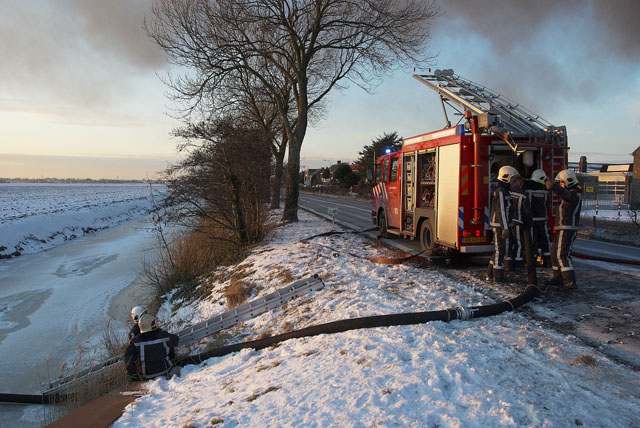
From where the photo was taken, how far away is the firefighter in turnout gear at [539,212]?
645 centimetres

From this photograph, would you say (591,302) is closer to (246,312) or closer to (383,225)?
(246,312)

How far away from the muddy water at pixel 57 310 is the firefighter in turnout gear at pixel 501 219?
22.7 ft

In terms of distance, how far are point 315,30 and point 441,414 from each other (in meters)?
15.2

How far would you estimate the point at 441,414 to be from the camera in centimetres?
310

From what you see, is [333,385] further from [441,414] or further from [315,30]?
[315,30]

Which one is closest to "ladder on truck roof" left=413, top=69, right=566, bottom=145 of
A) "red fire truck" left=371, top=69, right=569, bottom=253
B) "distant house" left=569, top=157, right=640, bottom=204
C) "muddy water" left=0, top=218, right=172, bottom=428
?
"red fire truck" left=371, top=69, right=569, bottom=253

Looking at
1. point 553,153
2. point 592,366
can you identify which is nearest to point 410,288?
point 592,366

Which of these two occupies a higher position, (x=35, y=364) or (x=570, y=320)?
(x=570, y=320)

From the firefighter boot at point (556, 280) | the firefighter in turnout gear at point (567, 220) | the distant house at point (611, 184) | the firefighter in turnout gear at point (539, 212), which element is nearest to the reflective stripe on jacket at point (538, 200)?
Answer: the firefighter in turnout gear at point (539, 212)

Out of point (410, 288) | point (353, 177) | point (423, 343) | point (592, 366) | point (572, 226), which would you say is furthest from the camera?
point (353, 177)

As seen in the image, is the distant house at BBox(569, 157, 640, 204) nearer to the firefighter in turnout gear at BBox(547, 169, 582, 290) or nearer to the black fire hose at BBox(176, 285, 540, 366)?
the firefighter in turnout gear at BBox(547, 169, 582, 290)

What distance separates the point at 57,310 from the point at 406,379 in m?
11.3

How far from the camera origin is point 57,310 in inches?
452

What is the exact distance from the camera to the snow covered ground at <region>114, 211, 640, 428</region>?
3.13 m
